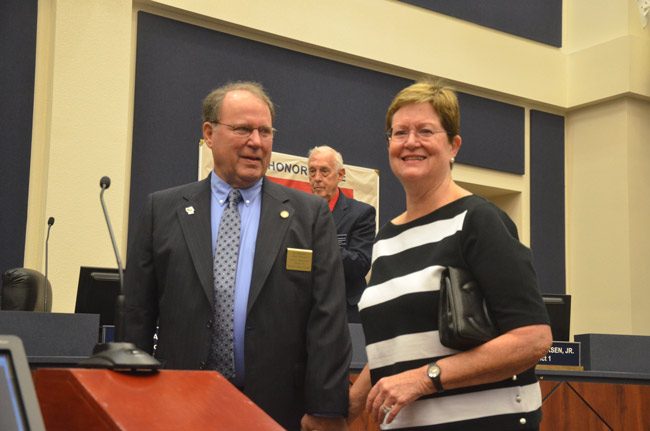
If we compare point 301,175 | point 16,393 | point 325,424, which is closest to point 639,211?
point 301,175

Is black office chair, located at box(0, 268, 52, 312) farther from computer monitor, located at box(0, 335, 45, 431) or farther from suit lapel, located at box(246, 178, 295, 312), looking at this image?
computer monitor, located at box(0, 335, 45, 431)

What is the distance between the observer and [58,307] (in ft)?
17.4

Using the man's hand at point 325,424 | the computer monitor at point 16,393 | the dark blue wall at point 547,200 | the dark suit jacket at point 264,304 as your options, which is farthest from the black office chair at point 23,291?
the dark blue wall at point 547,200

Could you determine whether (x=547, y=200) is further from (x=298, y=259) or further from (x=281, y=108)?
(x=298, y=259)

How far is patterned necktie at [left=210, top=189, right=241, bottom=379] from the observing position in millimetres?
2305

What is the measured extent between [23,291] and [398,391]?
240 centimetres

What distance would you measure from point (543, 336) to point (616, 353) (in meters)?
2.92

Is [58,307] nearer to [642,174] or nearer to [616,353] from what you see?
[616,353]

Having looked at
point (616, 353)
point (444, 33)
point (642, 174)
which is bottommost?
point (616, 353)

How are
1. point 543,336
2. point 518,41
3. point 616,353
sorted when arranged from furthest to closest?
point 518,41
point 616,353
point 543,336

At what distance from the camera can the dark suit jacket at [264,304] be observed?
2297 millimetres

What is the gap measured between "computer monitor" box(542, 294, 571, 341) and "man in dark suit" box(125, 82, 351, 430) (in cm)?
224

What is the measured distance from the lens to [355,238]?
491cm

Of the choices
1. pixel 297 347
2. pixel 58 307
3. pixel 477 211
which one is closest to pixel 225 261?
pixel 297 347
